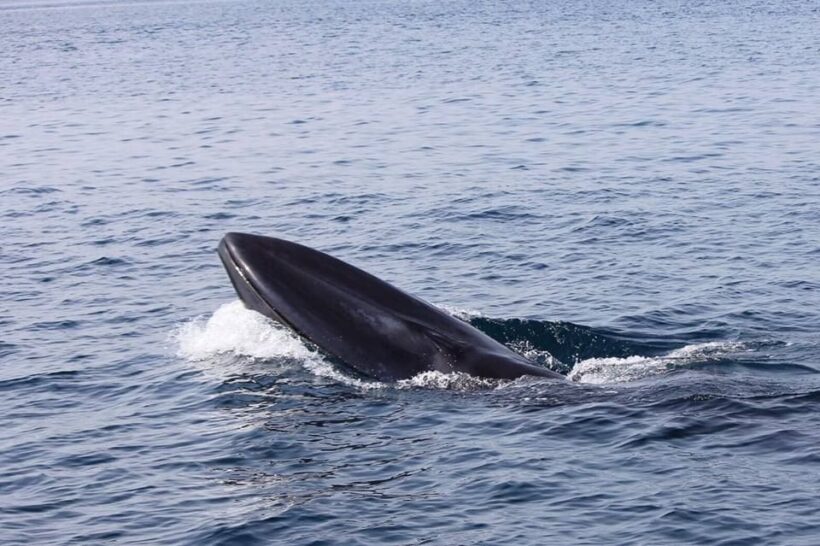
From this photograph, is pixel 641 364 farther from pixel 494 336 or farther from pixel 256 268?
pixel 256 268

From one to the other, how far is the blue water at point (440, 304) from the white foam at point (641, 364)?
83mm

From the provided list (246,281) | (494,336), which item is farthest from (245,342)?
(494,336)

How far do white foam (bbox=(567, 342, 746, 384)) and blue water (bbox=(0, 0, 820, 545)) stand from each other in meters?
0.08

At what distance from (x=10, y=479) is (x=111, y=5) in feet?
595

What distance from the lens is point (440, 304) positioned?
934 inches

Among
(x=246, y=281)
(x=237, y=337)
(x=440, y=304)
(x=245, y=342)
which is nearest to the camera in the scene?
(x=246, y=281)

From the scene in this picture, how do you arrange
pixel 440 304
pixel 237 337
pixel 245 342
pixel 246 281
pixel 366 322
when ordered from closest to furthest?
pixel 366 322 < pixel 246 281 < pixel 245 342 < pixel 237 337 < pixel 440 304

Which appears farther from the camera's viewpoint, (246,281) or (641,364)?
(641,364)

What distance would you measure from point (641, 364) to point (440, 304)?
4.96 meters

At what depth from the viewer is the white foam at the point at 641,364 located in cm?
1914

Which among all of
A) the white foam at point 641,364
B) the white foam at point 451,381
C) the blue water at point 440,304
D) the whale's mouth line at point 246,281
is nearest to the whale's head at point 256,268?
the whale's mouth line at point 246,281

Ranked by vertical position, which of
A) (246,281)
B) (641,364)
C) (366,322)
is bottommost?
(641,364)

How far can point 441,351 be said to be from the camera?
17.9 m

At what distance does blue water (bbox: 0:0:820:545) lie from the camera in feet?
49.6
